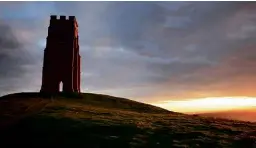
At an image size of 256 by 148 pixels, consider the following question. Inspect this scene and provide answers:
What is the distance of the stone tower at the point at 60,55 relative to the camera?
269ft

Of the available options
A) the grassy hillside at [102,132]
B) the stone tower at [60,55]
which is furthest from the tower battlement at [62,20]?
the grassy hillside at [102,132]

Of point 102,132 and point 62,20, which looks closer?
point 102,132

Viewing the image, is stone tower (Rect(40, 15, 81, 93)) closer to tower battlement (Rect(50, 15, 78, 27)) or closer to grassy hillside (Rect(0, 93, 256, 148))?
tower battlement (Rect(50, 15, 78, 27))

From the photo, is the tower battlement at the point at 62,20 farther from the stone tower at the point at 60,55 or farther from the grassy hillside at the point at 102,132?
the grassy hillside at the point at 102,132

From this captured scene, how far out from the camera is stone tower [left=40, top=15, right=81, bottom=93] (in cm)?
8194

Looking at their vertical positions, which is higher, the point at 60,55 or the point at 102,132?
the point at 60,55

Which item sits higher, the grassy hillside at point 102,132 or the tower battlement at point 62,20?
the tower battlement at point 62,20

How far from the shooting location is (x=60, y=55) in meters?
83.7

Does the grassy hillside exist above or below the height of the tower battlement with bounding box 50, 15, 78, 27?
below

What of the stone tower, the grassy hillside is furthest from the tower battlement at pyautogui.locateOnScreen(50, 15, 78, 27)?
the grassy hillside

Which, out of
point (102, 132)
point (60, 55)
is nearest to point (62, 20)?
point (60, 55)

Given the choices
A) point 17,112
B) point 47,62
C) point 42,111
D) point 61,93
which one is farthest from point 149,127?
point 47,62

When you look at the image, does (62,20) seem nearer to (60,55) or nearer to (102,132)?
(60,55)

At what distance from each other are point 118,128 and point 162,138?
18.5 feet
